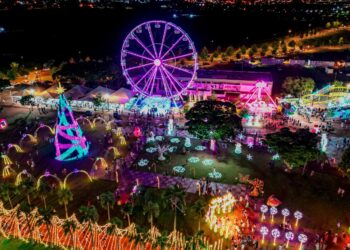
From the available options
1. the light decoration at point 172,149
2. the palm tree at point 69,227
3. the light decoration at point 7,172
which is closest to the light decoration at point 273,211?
the light decoration at point 172,149

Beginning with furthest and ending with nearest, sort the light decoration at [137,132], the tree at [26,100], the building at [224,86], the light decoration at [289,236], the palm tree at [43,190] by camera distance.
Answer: the building at [224,86] < the tree at [26,100] < the light decoration at [137,132] < the palm tree at [43,190] < the light decoration at [289,236]

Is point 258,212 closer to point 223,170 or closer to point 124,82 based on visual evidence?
point 223,170

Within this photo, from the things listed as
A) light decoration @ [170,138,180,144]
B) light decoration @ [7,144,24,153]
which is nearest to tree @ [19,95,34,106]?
light decoration @ [7,144,24,153]

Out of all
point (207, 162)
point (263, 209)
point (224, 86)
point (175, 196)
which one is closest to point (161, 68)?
point (224, 86)

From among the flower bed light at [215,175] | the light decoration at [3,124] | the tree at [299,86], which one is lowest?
the flower bed light at [215,175]

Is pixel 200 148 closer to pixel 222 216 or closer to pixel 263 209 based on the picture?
pixel 222 216

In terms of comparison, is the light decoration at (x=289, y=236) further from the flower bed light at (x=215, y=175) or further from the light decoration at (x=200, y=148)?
the light decoration at (x=200, y=148)

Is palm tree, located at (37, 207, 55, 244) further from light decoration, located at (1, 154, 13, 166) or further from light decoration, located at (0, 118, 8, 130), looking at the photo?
light decoration, located at (0, 118, 8, 130)
